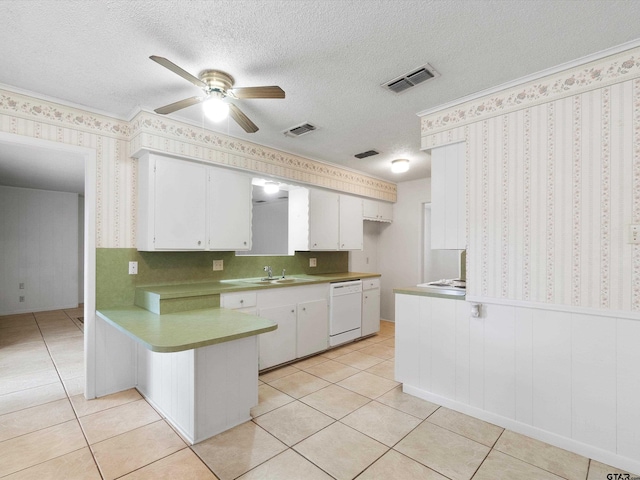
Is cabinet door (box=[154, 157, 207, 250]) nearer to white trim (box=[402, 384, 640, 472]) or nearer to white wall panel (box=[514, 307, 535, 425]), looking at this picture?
white trim (box=[402, 384, 640, 472])

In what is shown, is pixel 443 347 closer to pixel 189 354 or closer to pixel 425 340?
pixel 425 340

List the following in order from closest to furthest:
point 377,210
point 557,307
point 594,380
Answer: point 594,380
point 557,307
point 377,210

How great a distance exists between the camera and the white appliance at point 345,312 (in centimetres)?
409

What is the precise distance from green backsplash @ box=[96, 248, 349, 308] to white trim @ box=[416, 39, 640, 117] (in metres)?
2.51

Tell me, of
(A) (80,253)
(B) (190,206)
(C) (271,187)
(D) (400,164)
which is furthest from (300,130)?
(A) (80,253)

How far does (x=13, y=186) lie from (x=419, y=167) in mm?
7202

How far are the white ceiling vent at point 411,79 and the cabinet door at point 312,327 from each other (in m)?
2.44

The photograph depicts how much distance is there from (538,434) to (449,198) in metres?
1.80

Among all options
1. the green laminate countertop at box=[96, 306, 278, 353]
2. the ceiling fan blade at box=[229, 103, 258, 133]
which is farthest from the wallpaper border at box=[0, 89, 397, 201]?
the green laminate countertop at box=[96, 306, 278, 353]

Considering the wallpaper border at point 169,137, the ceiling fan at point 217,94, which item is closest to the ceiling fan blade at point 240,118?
the ceiling fan at point 217,94

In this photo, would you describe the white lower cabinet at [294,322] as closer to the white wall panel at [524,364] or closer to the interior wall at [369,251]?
the interior wall at [369,251]

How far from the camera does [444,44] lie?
189cm

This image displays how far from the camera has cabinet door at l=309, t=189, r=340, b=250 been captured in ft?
13.9

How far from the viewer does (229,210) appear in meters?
3.36
